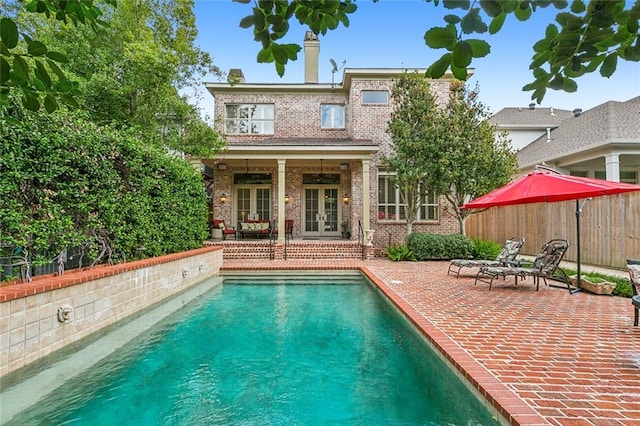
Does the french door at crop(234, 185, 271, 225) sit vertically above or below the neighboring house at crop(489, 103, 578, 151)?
below

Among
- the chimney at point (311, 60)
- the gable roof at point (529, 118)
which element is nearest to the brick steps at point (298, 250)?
the chimney at point (311, 60)

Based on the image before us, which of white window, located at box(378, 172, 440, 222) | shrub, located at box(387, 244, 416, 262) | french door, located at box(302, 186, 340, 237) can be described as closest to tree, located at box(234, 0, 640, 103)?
shrub, located at box(387, 244, 416, 262)

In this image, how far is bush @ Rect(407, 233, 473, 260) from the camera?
1232 cm

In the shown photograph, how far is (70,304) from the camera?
14.8 ft

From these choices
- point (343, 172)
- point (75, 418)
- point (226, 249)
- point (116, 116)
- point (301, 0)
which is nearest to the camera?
point (301, 0)

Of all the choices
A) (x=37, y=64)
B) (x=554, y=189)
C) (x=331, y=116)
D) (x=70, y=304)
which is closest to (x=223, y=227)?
(x=331, y=116)

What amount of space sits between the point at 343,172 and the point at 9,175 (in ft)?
43.3

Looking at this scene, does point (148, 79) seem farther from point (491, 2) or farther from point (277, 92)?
point (491, 2)

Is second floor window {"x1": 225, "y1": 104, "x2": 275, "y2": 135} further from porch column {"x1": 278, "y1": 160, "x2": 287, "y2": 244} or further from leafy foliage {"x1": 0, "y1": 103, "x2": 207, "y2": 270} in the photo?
leafy foliage {"x1": 0, "y1": 103, "x2": 207, "y2": 270}

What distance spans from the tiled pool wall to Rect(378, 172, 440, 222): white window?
9.65m

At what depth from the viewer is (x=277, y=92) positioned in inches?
647

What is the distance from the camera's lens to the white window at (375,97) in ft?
50.5

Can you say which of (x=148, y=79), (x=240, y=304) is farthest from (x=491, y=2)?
(x=148, y=79)

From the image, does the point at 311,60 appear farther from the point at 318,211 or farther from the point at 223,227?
the point at 223,227
